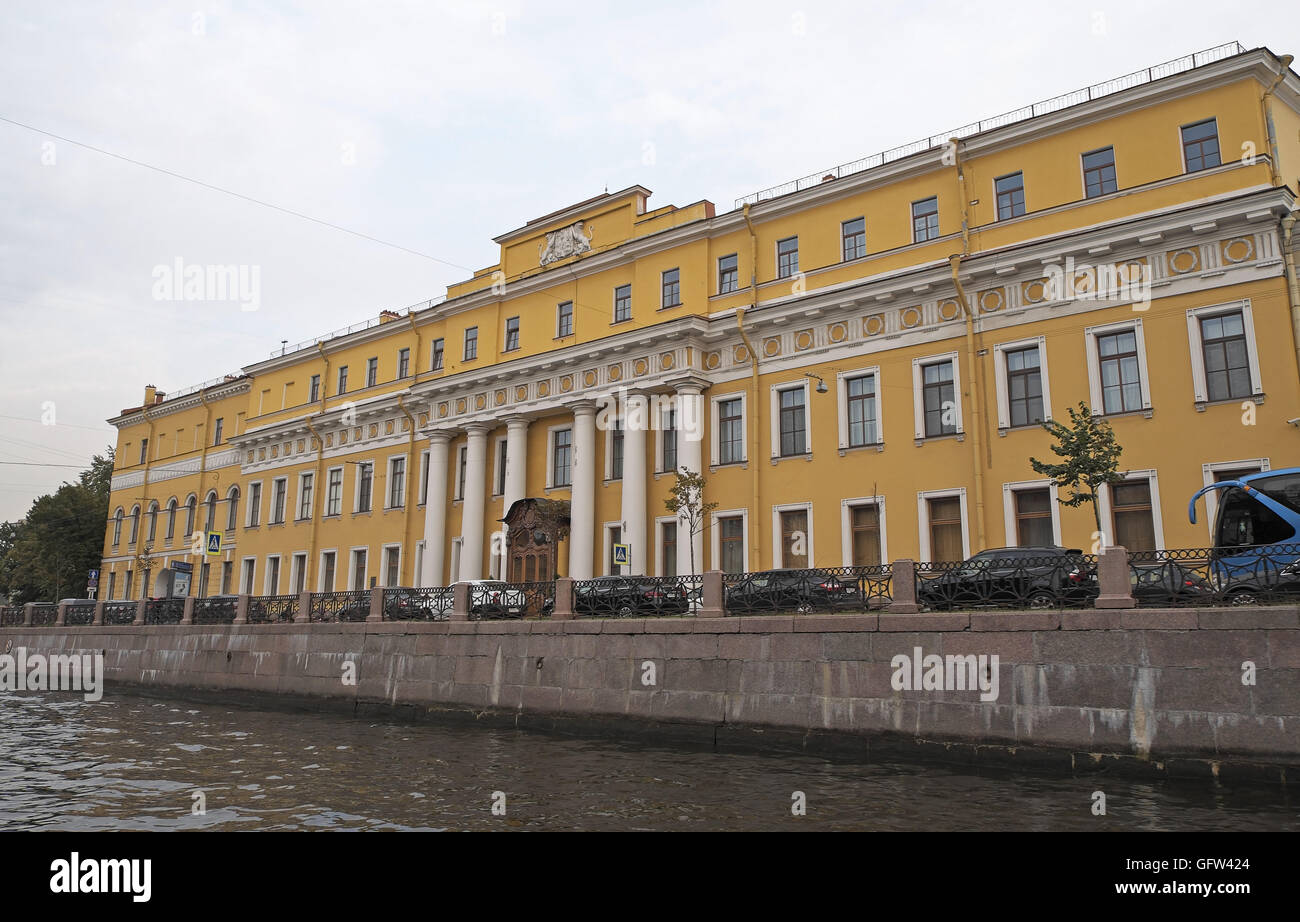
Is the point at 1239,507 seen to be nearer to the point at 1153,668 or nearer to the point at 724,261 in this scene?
the point at 1153,668

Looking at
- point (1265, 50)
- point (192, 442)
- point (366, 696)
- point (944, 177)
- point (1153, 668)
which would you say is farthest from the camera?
point (192, 442)

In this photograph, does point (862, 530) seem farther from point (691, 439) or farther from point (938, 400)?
→ point (691, 439)

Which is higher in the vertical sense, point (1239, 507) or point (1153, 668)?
point (1239, 507)

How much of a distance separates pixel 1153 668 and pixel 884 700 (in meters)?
3.54

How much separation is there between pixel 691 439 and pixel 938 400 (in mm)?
6390

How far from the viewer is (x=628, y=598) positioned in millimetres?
17859

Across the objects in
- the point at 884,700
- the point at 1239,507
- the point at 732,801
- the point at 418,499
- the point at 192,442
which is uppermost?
the point at 192,442

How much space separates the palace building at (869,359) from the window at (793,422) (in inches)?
4.8

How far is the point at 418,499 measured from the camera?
32.2 meters

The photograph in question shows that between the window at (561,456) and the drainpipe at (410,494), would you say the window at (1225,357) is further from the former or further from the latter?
the drainpipe at (410,494)

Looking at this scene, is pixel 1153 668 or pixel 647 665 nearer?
pixel 1153 668

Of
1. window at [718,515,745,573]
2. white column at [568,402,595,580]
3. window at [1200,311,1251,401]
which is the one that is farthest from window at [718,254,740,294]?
window at [1200,311,1251,401]

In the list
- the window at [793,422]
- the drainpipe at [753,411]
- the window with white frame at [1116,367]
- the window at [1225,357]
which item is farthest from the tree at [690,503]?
the window at [1225,357]
